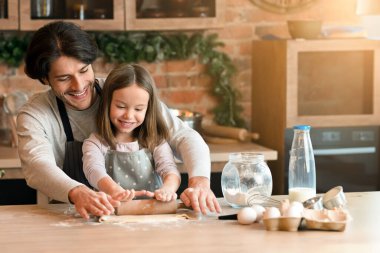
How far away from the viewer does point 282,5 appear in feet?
15.6

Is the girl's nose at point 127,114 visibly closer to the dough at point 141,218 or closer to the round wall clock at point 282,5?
the dough at point 141,218

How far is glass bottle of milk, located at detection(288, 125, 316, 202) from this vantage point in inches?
101

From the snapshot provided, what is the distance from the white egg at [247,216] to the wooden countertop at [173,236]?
16 mm

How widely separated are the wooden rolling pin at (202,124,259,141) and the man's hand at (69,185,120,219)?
6.91 ft

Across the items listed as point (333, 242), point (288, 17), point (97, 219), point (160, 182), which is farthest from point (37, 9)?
point (333, 242)

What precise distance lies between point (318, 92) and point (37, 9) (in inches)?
61.9

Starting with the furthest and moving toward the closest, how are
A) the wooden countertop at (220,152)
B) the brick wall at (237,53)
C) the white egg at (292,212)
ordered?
the brick wall at (237,53), the wooden countertop at (220,152), the white egg at (292,212)

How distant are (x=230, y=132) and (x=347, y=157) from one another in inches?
25.5

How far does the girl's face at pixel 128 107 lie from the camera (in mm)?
2684

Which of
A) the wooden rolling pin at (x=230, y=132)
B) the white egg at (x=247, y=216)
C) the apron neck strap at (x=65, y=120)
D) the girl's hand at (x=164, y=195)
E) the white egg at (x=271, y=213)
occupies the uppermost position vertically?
the apron neck strap at (x=65, y=120)

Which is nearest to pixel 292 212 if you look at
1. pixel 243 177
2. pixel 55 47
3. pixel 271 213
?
pixel 271 213

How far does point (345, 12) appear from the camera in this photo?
4.86 meters

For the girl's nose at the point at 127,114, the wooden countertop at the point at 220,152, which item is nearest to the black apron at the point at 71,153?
the girl's nose at the point at 127,114

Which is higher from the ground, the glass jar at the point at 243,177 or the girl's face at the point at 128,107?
the girl's face at the point at 128,107
